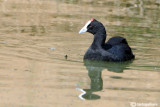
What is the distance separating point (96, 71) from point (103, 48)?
4.37ft

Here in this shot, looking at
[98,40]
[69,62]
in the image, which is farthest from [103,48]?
[69,62]

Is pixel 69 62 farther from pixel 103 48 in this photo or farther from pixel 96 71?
pixel 103 48

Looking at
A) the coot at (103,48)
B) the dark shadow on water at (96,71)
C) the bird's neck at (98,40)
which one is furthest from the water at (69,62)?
the bird's neck at (98,40)

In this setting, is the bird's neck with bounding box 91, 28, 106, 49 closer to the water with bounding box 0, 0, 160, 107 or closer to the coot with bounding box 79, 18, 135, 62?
the coot with bounding box 79, 18, 135, 62

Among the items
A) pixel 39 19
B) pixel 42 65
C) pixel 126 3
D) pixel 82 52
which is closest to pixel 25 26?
pixel 39 19

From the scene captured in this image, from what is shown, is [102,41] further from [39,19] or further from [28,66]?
[39,19]

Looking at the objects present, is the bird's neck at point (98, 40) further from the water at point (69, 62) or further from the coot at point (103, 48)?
the water at point (69, 62)

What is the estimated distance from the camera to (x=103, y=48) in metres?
11.3

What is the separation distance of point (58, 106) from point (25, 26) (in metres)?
8.10


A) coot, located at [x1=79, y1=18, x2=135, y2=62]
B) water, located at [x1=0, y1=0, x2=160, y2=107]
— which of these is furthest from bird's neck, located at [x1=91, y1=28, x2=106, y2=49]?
water, located at [x1=0, y1=0, x2=160, y2=107]

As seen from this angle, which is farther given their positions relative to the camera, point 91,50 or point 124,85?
point 91,50

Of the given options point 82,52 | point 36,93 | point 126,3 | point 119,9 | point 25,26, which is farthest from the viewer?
point 126,3

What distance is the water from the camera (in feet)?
26.4

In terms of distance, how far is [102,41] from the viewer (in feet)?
37.1
